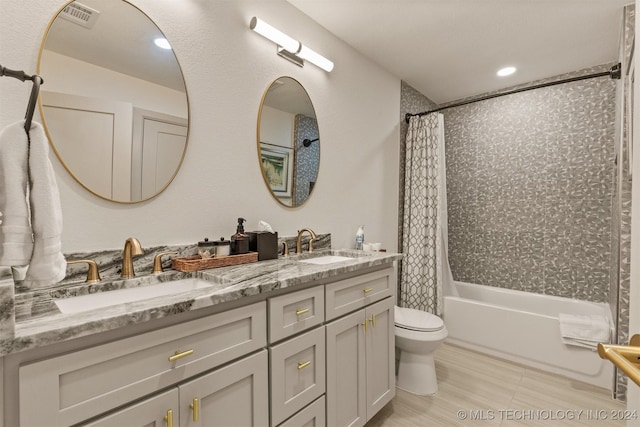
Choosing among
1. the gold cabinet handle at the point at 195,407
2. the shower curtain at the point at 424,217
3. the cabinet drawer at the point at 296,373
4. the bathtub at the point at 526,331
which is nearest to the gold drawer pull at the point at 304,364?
the cabinet drawer at the point at 296,373

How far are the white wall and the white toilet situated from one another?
0.76m

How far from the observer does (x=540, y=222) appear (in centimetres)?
297

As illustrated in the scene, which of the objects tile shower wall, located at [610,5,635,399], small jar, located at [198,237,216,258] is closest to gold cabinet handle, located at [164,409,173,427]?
small jar, located at [198,237,216,258]

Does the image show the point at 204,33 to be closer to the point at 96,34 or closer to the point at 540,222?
the point at 96,34

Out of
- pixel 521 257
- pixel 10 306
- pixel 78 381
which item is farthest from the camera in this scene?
pixel 521 257

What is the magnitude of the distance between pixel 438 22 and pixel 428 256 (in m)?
1.88

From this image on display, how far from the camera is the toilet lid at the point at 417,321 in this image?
204cm

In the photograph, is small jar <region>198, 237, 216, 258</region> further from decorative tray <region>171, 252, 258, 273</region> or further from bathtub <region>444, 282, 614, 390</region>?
bathtub <region>444, 282, 614, 390</region>

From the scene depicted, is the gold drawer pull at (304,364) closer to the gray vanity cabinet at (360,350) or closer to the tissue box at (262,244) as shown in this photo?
the gray vanity cabinet at (360,350)

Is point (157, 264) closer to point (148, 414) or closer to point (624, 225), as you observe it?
point (148, 414)

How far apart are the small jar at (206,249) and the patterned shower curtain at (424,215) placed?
202 centimetres

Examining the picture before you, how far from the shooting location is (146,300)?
90cm

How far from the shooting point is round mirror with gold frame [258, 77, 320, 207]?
5.93 ft

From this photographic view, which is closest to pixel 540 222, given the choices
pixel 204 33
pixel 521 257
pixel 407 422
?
pixel 521 257
